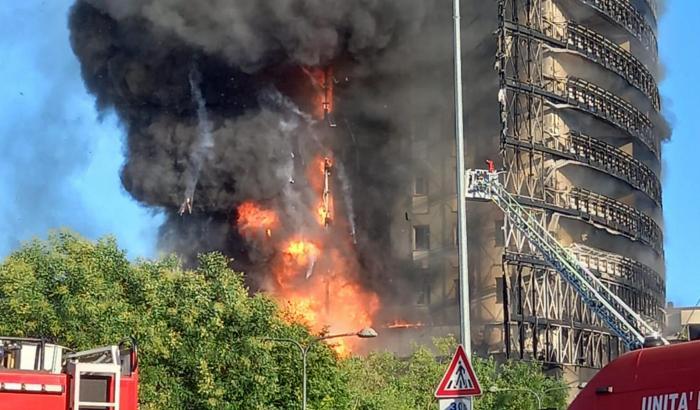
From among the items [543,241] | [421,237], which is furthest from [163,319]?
[421,237]

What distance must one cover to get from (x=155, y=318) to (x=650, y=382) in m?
27.8

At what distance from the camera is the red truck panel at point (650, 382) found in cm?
1040

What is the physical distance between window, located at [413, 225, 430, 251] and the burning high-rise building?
3.7 inches

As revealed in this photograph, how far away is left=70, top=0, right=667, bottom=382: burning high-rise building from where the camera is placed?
238 ft

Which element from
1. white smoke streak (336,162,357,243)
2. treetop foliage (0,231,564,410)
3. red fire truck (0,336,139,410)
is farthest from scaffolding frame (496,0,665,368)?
red fire truck (0,336,139,410)

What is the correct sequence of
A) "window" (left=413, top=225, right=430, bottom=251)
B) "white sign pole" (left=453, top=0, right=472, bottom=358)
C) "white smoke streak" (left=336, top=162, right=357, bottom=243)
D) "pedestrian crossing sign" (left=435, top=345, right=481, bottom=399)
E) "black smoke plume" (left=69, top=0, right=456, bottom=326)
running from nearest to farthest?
1. "pedestrian crossing sign" (left=435, top=345, right=481, bottom=399)
2. "white sign pole" (left=453, top=0, right=472, bottom=358)
3. "black smoke plume" (left=69, top=0, right=456, bottom=326)
4. "white smoke streak" (left=336, top=162, right=357, bottom=243)
5. "window" (left=413, top=225, right=430, bottom=251)

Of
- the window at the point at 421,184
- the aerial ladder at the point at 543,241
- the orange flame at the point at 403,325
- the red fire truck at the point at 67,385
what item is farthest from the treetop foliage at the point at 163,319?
the window at the point at 421,184

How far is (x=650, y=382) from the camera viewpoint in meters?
10.9

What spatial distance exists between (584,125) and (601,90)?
2.81 m

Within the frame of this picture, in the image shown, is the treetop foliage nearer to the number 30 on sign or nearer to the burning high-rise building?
the number 30 on sign

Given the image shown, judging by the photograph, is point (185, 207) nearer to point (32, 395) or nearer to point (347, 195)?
point (347, 195)

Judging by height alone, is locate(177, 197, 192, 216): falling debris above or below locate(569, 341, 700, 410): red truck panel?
above

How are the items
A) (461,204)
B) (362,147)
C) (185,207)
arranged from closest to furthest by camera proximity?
(461,204), (185,207), (362,147)

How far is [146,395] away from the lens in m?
35.8
